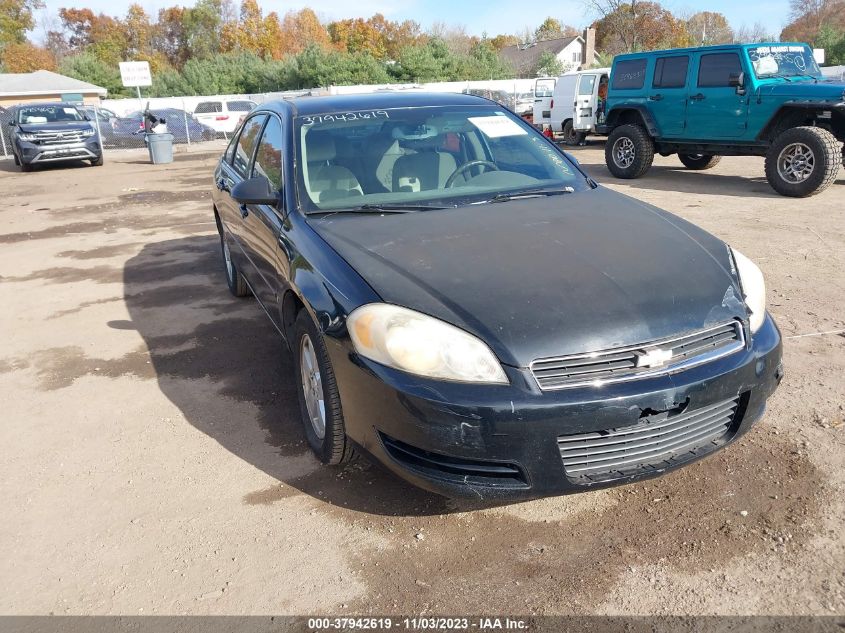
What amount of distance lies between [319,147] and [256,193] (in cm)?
44

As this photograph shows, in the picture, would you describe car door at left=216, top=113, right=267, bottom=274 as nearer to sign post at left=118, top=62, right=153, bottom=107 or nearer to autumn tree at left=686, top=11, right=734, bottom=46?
sign post at left=118, top=62, right=153, bottom=107

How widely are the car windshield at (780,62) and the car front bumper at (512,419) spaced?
349 inches

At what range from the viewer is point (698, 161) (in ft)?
42.0

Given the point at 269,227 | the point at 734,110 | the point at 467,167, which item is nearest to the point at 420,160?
the point at 467,167

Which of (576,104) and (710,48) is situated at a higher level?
(710,48)

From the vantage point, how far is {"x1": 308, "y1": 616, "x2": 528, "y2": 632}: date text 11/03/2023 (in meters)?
2.21

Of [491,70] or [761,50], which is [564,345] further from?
[491,70]

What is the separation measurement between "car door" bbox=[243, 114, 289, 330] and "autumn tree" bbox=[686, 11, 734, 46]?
241 feet

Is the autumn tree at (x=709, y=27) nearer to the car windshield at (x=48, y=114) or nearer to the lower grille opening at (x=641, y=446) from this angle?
the car windshield at (x=48, y=114)

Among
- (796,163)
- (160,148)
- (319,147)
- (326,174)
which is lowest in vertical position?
(160,148)

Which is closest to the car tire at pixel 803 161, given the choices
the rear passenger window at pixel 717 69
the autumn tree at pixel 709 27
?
the rear passenger window at pixel 717 69

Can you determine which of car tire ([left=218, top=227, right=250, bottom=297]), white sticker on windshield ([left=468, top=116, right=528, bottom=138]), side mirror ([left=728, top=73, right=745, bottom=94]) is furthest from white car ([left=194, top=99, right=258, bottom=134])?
white sticker on windshield ([left=468, top=116, right=528, bottom=138])

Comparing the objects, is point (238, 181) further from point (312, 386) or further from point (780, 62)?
point (780, 62)

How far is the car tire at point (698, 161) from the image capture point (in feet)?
41.9
